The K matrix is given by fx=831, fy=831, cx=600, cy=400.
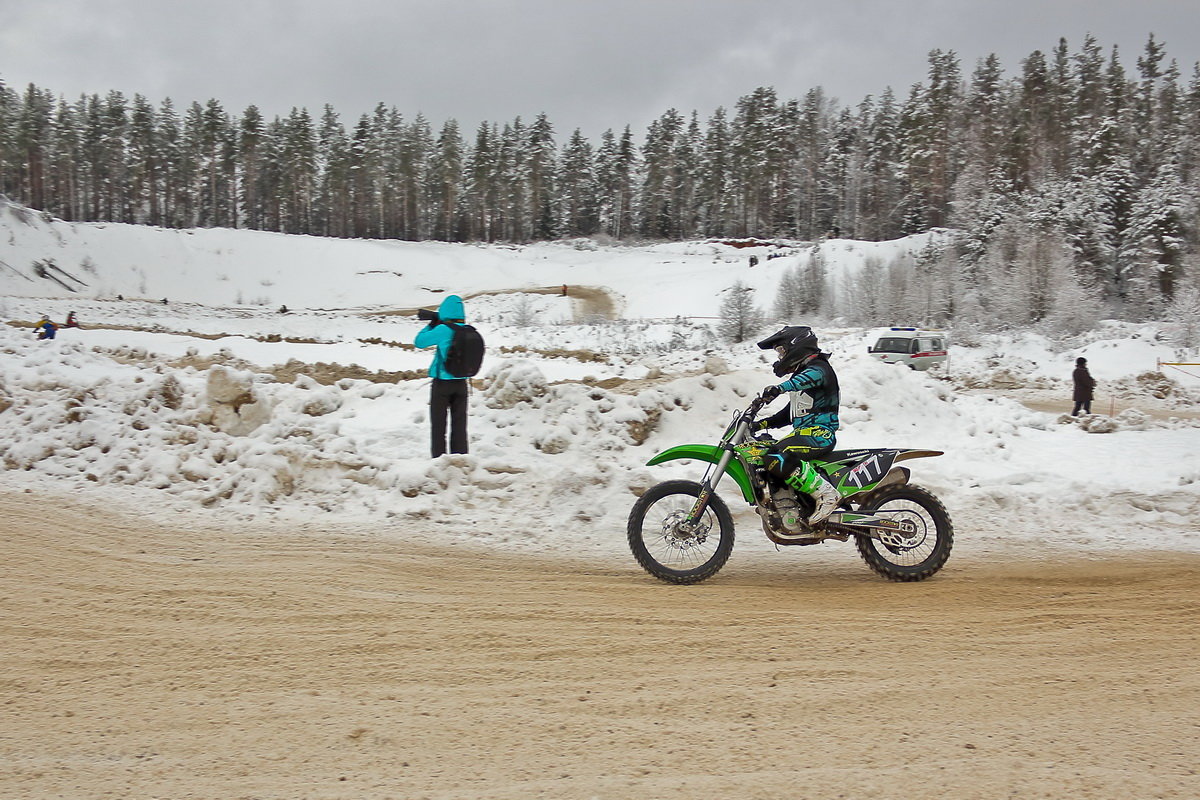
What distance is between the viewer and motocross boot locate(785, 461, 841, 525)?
21.0 feet

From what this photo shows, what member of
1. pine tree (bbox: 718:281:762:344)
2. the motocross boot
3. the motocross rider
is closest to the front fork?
the motocross rider

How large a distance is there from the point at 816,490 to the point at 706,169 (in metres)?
87.5

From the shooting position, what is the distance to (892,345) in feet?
94.7

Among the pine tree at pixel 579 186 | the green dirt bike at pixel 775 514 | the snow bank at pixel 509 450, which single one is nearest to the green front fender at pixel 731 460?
the green dirt bike at pixel 775 514

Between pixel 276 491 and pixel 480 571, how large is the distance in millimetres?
3107

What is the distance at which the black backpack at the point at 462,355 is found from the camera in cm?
983

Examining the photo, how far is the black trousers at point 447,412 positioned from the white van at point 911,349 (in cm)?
2130

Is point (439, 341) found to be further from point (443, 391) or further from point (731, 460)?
point (731, 460)

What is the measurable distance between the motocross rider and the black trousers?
4.55 metres

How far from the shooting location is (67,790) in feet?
10.3

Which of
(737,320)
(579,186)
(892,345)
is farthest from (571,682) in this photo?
(579,186)

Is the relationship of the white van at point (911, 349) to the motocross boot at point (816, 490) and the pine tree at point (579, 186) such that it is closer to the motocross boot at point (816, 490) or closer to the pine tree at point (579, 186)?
the motocross boot at point (816, 490)

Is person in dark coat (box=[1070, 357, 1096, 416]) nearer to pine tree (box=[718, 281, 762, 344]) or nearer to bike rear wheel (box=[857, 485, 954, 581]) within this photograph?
bike rear wheel (box=[857, 485, 954, 581])

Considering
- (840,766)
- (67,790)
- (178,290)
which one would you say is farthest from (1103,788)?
(178,290)
